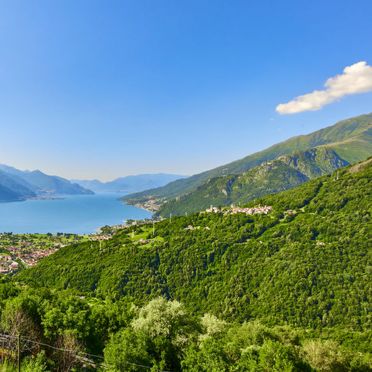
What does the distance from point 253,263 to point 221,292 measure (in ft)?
45.1

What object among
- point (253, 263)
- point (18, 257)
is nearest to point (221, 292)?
point (253, 263)

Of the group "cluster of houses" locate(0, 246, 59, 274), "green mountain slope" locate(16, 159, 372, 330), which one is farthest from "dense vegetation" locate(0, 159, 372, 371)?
"cluster of houses" locate(0, 246, 59, 274)

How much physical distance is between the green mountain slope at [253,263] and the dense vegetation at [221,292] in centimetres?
34

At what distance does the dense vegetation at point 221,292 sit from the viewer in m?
23.9

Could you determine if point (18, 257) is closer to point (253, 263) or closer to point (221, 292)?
point (221, 292)

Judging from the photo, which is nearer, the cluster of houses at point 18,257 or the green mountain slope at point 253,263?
the green mountain slope at point 253,263

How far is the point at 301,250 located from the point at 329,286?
16.2 m

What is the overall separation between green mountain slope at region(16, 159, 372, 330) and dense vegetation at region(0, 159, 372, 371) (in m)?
0.34

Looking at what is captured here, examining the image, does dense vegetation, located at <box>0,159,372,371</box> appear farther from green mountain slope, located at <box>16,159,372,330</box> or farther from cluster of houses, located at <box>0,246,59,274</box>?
cluster of houses, located at <box>0,246,59,274</box>

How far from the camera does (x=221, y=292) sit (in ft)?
248

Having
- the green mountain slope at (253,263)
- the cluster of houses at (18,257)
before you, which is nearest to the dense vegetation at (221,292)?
the green mountain slope at (253,263)

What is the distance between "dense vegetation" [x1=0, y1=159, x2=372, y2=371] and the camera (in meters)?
23.9

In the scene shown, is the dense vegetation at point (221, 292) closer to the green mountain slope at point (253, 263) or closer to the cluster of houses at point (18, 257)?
the green mountain slope at point (253, 263)

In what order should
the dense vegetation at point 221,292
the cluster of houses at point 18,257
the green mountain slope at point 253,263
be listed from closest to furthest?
the dense vegetation at point 221,292, the green mountain slope at point 253,263, the cluster of houses at point 18,257
